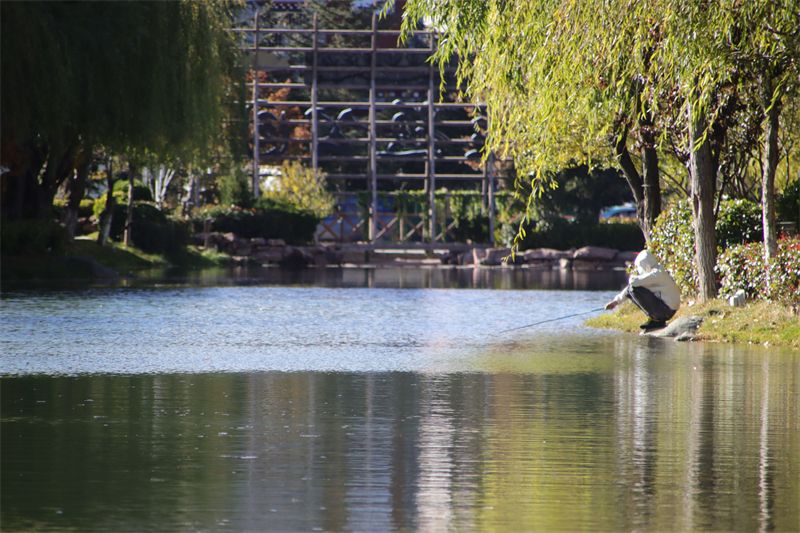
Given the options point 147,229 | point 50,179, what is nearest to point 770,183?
point 50,179

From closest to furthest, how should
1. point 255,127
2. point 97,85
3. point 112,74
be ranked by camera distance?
1. point 97,85
2. point 112,74
3. point 255,127

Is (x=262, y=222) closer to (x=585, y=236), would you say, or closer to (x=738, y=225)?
(x=585, y=236)

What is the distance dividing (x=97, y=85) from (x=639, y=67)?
21.8 meters

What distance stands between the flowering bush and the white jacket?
28.7 inches

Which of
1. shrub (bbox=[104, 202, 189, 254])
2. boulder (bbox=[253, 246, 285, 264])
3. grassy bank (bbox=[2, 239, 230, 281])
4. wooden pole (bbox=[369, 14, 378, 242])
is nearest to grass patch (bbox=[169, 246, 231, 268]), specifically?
grassy bank (bbox=[2, 239, 230, 281])

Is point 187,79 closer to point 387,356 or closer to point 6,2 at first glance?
point 6,2

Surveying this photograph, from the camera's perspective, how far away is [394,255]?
194 feet

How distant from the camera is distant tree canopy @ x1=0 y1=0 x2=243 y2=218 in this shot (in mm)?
33000

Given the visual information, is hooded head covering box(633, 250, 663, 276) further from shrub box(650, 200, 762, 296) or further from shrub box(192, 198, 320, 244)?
shrub box(192, 198, 320, 244)

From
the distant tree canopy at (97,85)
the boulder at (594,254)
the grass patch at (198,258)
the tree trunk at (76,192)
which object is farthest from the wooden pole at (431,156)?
the tree trunk at (76,192)

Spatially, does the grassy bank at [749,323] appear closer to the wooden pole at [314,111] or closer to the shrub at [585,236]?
the shrub at [585,236]

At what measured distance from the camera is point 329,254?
55406 millimetres

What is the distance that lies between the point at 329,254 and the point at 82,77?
21.5m

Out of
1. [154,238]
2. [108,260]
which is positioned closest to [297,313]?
[108,260]
